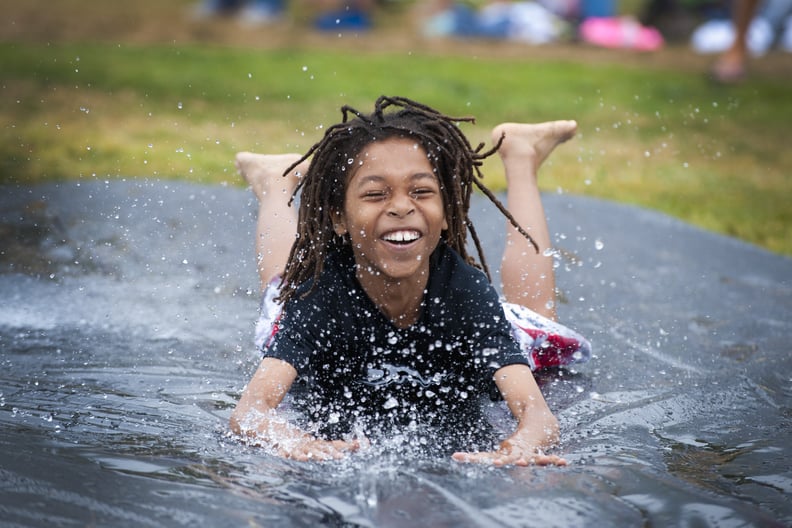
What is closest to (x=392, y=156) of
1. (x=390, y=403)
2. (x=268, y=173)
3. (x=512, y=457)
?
(x=390, y=403)

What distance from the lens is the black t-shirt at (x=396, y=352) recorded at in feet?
9.80

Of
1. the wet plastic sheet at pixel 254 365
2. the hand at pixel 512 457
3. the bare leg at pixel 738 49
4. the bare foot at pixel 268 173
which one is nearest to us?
the wet plastic sheet at pixel 254 365

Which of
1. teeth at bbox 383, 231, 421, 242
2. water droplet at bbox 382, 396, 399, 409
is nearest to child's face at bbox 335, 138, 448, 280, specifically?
teeth at bbox 383, 231, 421, 242

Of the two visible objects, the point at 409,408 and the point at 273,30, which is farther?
the point at 273,30

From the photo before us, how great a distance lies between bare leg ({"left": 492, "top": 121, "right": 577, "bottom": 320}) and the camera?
149 inches

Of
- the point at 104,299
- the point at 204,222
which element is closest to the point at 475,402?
the point at 104,299

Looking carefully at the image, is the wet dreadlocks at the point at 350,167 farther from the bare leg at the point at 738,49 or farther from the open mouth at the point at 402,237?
the bare leg at the point at 738,49

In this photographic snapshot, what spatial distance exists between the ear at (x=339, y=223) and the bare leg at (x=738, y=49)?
713cm

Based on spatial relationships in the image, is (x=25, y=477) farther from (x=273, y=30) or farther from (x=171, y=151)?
(x=273, y=30)

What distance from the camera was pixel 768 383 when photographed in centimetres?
354

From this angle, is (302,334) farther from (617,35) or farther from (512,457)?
(617,35)

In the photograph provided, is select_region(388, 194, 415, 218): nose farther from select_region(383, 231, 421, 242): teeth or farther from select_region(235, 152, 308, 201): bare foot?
select_region(235, 152, 308, 201): bare foot

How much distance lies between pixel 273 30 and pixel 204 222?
7469 mm

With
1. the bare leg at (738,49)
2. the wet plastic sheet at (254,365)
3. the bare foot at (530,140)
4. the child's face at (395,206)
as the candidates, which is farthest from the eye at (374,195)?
the bare leg at (738,49)
